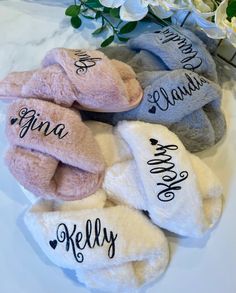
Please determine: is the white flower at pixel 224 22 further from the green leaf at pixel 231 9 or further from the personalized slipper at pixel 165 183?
the personalized slipper at pixel 165 183

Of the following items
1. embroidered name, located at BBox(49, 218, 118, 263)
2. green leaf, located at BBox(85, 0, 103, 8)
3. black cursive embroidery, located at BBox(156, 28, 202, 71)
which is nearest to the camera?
embroidered name, located at BBox(49, 218, 118, 263)

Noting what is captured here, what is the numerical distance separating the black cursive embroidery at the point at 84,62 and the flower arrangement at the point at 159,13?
10cm

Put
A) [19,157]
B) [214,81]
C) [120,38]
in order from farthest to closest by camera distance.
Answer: [120,38] → [214,81] → [19,157]

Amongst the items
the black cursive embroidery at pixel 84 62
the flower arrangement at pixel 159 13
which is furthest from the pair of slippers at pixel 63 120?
the flower arrangement at pixel 159 13

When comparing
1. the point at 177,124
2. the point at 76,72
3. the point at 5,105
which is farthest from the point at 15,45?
the point at 177,124

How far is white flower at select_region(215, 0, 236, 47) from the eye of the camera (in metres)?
0.61

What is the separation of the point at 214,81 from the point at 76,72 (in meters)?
0.22

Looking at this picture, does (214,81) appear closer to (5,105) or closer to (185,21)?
(185,21)

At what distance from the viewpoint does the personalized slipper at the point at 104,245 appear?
0.54 metres

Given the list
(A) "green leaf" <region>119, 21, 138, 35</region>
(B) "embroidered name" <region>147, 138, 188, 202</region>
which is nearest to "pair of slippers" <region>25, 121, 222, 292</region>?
(B) "embroidered name" <region>147, 138, 188, 202</region>

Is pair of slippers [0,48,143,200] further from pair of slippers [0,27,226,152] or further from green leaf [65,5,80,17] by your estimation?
green leaf [65,5,80,17]

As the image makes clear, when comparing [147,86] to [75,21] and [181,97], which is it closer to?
[181,97]

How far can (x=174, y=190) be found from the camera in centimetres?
56

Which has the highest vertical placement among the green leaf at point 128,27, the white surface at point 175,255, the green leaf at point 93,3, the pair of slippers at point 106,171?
the green leaf at point 93,3
